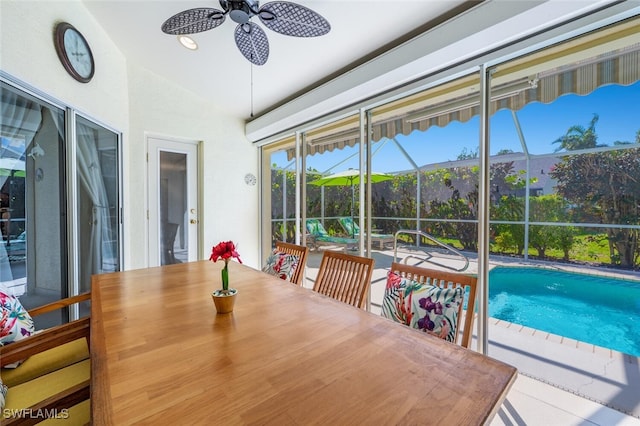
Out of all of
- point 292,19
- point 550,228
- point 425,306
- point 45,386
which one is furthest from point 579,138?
point 45,386

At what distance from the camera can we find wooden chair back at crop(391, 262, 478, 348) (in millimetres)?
1175

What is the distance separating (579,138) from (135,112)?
4747mm

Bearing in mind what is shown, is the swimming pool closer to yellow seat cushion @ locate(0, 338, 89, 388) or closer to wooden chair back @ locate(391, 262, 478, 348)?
wooden chair back @ locate(391, 262, 478, 348)

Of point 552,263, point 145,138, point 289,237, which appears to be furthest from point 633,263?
point 145,138

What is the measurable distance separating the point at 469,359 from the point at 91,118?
3.47 metres

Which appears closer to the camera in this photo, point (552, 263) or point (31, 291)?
point (31, 291)

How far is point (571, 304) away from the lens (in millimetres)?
3723

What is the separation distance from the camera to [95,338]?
3.33 feet

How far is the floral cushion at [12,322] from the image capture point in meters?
1.21

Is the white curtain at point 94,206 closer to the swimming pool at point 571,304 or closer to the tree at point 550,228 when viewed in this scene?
the swimming pool at point 571,304

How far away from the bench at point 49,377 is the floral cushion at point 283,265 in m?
1.13

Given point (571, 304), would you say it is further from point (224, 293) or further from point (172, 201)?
point (172, 201)

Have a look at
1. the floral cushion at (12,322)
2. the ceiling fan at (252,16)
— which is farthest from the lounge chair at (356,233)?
the floral cushion at (12,322)

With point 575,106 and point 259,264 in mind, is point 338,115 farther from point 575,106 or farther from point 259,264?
point 259,264
